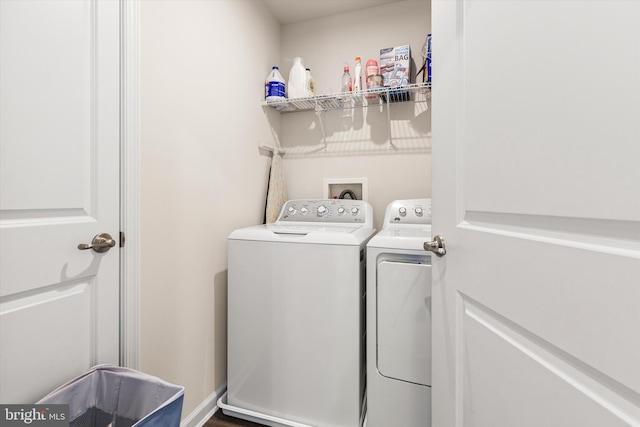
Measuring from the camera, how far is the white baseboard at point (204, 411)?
1.45m

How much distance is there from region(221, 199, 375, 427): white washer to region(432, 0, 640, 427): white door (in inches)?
22.7

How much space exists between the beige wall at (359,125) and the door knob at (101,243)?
1.45 metres

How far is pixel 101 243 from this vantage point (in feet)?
3.37

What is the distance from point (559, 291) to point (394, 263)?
2.76 ft

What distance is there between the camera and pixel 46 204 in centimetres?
89

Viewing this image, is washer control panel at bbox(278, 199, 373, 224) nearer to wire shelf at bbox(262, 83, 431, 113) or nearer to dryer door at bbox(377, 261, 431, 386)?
dryer door at bbox(377, 261, 431, 386)

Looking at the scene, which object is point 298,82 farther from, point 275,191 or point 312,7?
point 275,191

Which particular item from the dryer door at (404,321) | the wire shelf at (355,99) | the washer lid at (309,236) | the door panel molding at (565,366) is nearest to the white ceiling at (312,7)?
the wire shelf at (355,99)

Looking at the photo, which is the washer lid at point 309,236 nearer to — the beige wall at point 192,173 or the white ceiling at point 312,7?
the beige wall at point 192,173

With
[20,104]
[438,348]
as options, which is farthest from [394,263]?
[20,104]

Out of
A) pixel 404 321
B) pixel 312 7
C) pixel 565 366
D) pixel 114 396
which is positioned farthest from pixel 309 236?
pixel 312 7

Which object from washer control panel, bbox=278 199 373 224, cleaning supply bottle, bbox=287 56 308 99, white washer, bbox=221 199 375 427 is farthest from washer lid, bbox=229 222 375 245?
cleaning supply bottle, bbox=287 56 308 99

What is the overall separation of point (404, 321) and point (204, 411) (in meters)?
1.20

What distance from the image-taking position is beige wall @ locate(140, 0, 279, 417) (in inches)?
48.9
